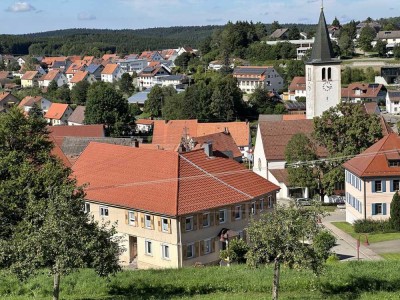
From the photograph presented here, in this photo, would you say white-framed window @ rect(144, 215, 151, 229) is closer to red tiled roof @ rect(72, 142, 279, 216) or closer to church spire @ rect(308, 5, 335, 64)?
red tiled roof @ rect(72, 142, 279, 216)

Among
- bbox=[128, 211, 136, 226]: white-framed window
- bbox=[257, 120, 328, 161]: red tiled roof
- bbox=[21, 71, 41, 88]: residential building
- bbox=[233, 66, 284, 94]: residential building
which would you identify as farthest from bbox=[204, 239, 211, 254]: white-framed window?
bbox=[21, 71, 41, 88]: residential building

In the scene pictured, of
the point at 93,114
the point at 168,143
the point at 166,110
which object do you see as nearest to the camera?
the point at 168,143

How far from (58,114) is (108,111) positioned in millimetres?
16047

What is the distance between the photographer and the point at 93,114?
257ft

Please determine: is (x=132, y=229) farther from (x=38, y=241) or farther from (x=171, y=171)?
(x=38, y=241)

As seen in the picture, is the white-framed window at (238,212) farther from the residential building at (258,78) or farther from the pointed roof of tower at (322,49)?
the residential building at (258,78)

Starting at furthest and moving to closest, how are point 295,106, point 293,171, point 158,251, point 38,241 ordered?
point 295,106 → point 293,171 → point 158,251 → point 38,241

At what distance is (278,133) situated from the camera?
1960 inches

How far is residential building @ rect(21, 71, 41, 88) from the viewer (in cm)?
14588

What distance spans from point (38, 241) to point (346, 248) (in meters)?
21.2

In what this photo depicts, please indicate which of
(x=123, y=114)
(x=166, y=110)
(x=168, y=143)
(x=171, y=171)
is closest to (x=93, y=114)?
(x=123, y=114)

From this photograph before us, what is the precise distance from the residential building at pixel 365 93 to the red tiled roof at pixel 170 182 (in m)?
62.1

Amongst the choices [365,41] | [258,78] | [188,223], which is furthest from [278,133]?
[365,41]

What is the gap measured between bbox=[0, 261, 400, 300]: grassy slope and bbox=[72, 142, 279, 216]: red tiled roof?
885 cm
